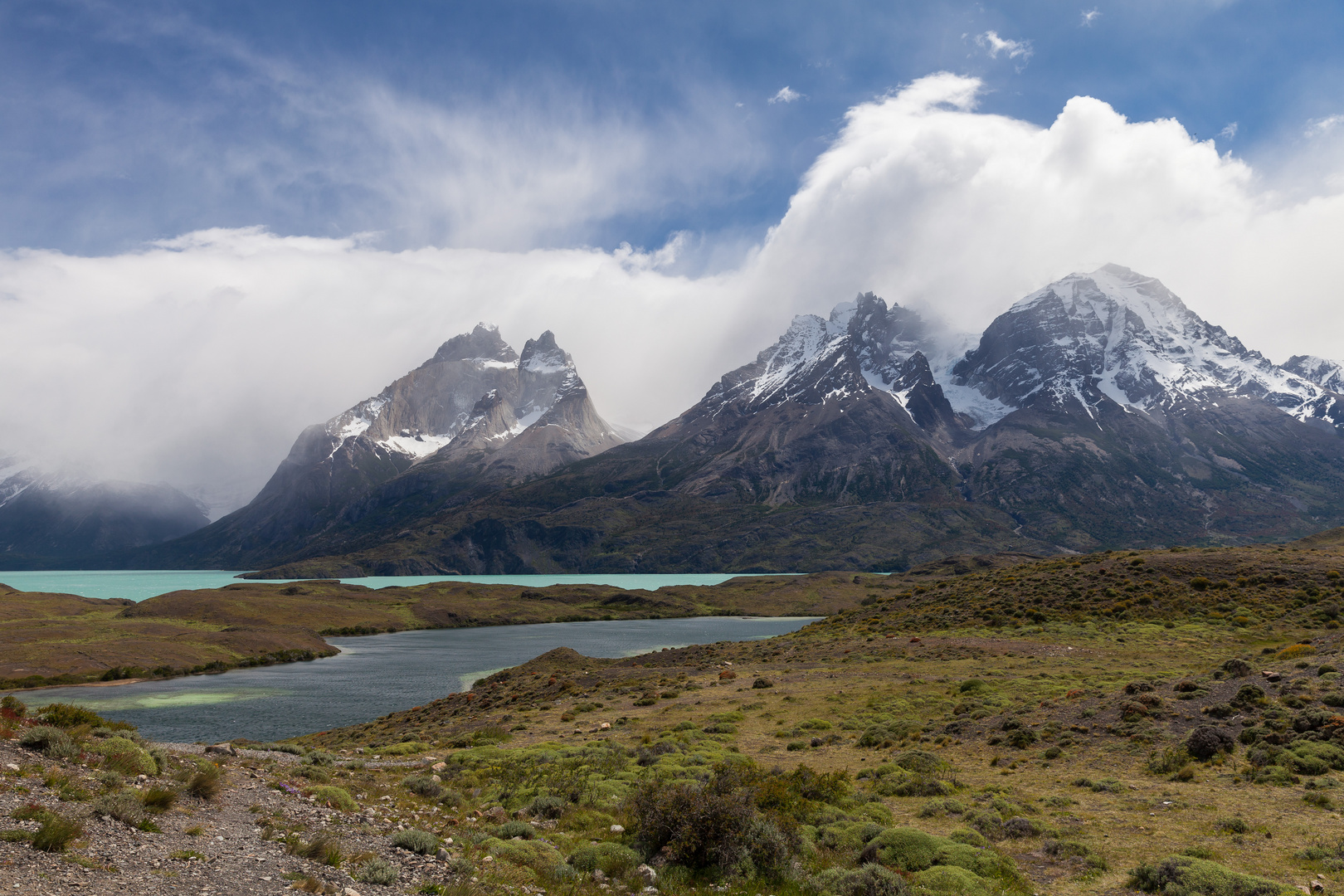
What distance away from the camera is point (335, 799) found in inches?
847

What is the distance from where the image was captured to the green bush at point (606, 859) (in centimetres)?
1800

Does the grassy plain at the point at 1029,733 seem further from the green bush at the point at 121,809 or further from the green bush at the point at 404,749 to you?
the green bush at the point at 121,809

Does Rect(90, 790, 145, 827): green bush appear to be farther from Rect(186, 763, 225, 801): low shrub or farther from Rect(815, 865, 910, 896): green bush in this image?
Rect(815, 865, 910, 896): green bush

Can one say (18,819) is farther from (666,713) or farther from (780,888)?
(666,713)

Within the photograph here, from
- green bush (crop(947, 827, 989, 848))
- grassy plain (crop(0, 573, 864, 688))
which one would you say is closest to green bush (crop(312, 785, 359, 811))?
green bush (crop(947, 827, 989, 848))

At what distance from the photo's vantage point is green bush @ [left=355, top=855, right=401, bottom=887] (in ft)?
49.5

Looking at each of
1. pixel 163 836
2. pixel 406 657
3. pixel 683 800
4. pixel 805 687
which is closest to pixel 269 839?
pixel 163 836

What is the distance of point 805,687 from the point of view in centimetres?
5331

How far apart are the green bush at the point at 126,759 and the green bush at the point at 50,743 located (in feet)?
2.41

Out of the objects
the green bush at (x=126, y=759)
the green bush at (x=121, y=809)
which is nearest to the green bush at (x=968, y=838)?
the green bush at (x=121, y=809)

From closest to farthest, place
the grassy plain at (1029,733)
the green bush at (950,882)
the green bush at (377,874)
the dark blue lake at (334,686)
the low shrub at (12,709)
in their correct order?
1. the green bush at (377,874)
2. the green bush at (950,882)
3. the grassy plain at (1029,733)
4. the low shrub at (12,709)
5. the dark blue lake at (334,686)

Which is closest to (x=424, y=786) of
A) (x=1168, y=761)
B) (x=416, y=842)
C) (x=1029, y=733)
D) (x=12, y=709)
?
(x=416, y=842)

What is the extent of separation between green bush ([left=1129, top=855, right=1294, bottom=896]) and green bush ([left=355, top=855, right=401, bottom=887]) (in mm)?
16800

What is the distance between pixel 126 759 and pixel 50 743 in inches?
71.9
